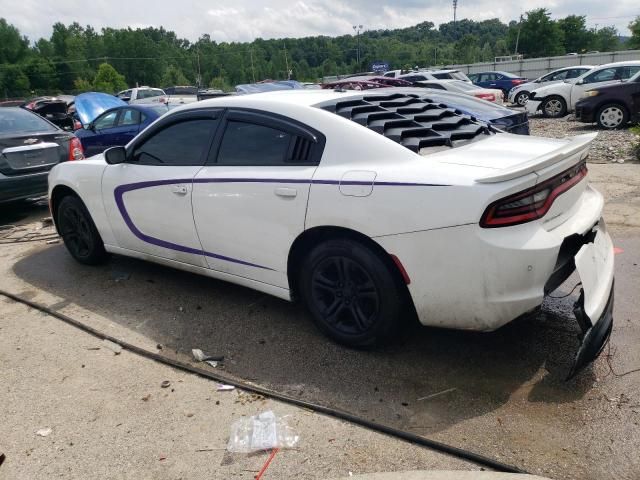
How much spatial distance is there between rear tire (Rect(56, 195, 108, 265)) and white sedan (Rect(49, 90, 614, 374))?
0.78 m

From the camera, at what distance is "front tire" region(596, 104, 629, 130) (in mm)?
12344

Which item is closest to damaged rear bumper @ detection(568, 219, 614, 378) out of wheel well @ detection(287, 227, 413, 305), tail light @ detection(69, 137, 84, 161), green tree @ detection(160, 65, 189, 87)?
wheel well @ detection(287, 227, 413, 305)

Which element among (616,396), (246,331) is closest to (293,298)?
(246,331)

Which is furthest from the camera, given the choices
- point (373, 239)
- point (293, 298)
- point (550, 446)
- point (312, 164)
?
point (293, 298)

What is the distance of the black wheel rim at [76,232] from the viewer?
16.5ft

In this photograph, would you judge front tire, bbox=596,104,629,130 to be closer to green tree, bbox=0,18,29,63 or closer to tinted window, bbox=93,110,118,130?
tinted window, bbox=93,110,118,130

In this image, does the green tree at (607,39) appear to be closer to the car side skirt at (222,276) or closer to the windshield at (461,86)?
the windshield at (461,86)

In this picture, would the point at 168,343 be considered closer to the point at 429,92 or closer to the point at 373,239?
the point at 373,239

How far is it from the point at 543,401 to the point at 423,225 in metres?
1.13

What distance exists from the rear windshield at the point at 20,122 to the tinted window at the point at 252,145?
507 centimetres

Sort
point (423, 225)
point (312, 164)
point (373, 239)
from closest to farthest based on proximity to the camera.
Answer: point (423, 225)
point (373, 239)
point (312, 164)

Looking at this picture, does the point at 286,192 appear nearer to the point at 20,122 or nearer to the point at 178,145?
the point at 178,145

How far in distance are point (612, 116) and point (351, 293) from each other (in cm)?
1197

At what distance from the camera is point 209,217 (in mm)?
3717
